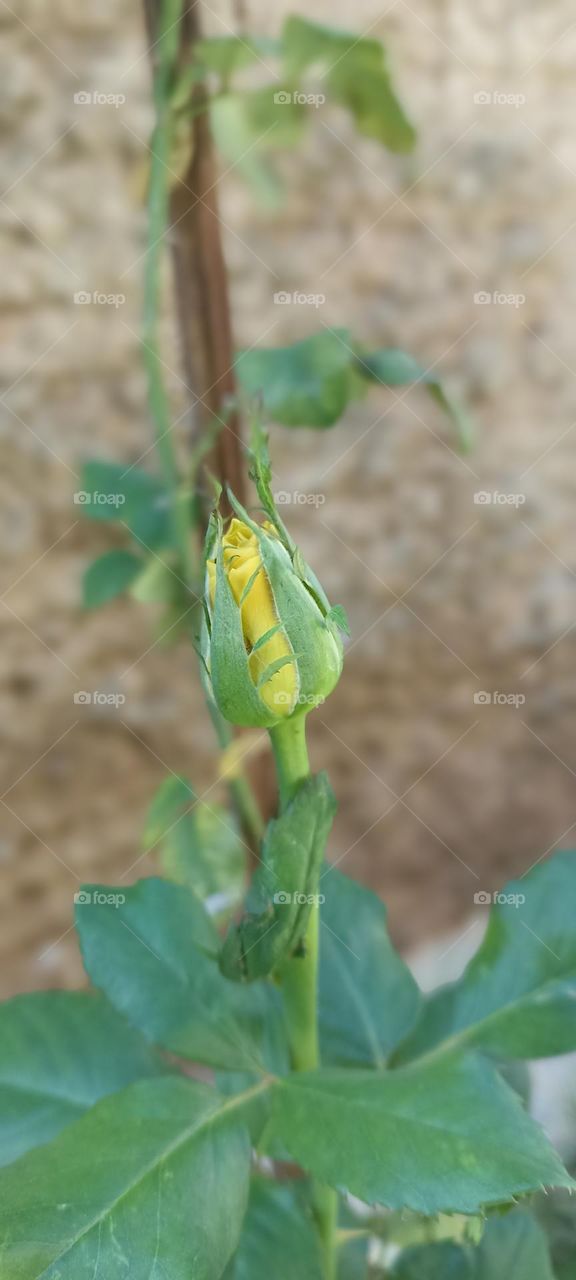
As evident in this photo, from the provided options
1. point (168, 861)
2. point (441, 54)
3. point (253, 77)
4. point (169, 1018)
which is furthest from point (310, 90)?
point (169, 1018)

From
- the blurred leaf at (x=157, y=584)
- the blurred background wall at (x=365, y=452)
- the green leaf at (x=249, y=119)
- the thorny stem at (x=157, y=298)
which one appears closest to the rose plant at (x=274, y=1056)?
the thorny stem at (x=157, y=298)

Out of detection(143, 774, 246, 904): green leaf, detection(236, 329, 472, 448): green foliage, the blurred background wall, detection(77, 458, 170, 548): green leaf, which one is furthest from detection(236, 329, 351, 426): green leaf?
the blurred background wall

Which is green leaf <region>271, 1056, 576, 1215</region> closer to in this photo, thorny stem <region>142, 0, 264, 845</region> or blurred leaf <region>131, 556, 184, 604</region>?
thorny stem <region>142, 0, 264, 845</region>

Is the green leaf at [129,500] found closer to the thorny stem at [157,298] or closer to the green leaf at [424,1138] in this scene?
the thorny stem at [157,298]

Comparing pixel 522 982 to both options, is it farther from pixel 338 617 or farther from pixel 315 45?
pixel 315 45

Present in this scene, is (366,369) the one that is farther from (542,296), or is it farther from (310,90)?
(542,296)

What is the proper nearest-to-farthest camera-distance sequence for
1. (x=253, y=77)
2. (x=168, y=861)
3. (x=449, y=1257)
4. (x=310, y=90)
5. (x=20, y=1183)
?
(x=20, y=1183) < (x=449, y=1257) < (x=168, y=861) < (x=310, y=90) < (x=253, y=77)
